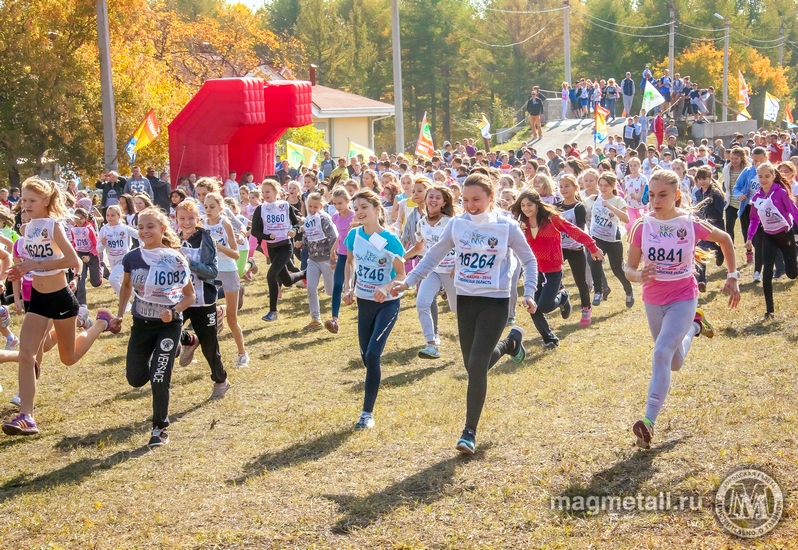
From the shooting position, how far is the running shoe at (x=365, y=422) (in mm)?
7680

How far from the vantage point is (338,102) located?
172ft

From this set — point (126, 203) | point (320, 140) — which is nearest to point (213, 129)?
point (126, 203)

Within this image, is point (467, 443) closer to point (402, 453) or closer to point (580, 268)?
point (402, 453)

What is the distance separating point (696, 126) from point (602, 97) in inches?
211

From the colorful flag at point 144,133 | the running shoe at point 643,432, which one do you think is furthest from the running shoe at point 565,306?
the colorful flag at point 144,133

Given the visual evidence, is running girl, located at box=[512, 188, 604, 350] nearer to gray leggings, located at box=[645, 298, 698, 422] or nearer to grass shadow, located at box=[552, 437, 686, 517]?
gray leggings, located at box=[645, 298, 698, 422]

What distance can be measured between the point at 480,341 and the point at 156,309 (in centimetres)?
258

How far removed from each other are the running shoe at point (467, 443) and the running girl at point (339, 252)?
3.63 metres

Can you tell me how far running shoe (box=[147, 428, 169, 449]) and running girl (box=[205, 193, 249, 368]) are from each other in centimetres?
233

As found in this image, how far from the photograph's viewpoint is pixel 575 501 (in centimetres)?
585

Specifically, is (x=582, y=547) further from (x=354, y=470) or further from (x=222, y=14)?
(x=222, y=14)

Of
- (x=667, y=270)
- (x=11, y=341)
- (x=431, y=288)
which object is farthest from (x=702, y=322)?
(x=11, y=341)

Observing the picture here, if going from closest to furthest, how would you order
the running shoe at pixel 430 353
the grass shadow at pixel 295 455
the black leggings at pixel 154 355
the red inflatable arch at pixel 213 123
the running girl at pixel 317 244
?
the grass shadow at pixel 295 455 < the black leggings at pixel 154 355 < the running shoe at pixel 430 353 < the running girl at pixel 317 244 < the red inflatable arch at pixel 213 123

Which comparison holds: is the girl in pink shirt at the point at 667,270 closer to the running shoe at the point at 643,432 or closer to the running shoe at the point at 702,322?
the running shoe at the point at 643,432
